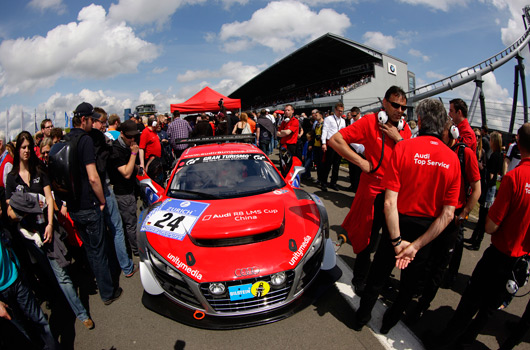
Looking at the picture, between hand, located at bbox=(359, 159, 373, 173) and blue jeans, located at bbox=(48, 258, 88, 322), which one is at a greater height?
hand, located at bbox=(359, 159, 373, 173)

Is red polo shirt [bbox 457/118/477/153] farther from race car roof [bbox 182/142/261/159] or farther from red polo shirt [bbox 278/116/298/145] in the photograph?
red polo shirt [bbox 278/116/298/145]

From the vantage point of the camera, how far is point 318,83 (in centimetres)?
4356

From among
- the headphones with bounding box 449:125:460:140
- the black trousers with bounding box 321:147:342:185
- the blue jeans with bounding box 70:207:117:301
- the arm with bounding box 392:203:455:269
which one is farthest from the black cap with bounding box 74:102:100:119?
the black trousers with bounding box 321:147:342:185

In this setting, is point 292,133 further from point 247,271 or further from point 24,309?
point 24,309

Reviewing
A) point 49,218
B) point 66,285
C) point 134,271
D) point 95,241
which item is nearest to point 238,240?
point 95,241

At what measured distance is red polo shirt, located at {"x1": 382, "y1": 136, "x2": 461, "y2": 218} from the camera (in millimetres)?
1979

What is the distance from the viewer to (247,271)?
7.52 ft

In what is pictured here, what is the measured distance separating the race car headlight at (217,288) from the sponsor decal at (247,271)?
0.15 m

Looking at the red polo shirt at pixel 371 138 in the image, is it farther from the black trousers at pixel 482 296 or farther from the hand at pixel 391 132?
the black trousers at pixel 482 296

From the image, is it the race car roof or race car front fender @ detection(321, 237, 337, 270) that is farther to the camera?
the race car roof

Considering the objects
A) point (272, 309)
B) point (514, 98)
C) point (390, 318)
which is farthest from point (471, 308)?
point (514, 98)

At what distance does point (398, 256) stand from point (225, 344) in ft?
4.96

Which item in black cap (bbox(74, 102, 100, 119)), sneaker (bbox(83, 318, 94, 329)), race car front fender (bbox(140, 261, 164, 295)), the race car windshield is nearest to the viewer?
race car front fender (bbox(140, 261, 164, 295))

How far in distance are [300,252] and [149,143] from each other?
14.9 ft
